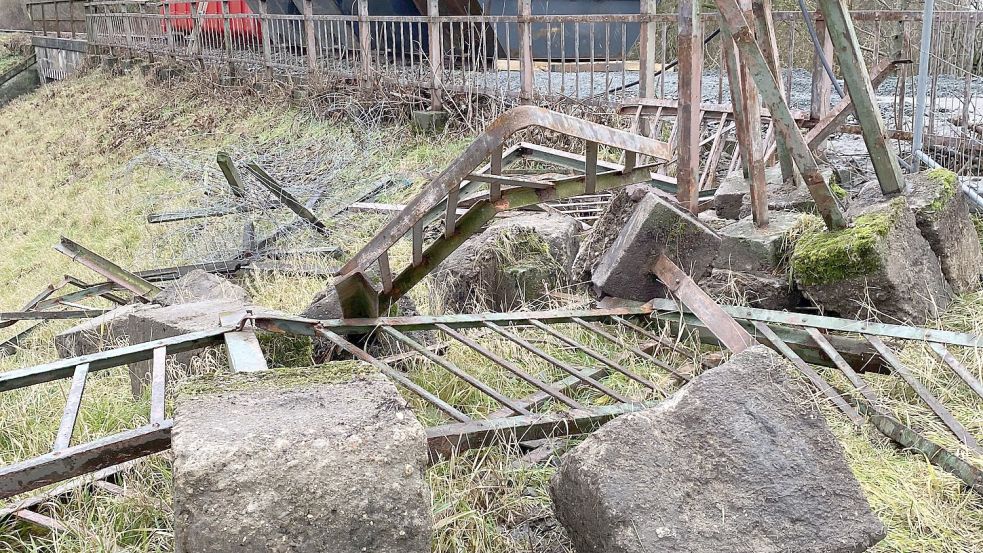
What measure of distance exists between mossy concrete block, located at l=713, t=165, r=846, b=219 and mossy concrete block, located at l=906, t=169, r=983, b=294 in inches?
21.6

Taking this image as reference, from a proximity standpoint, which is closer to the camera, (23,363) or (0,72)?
(23,363)

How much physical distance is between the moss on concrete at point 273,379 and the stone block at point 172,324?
146 centimetres

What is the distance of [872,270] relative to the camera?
13.5 ft

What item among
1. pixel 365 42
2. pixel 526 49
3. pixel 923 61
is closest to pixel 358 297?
pixel 923 61

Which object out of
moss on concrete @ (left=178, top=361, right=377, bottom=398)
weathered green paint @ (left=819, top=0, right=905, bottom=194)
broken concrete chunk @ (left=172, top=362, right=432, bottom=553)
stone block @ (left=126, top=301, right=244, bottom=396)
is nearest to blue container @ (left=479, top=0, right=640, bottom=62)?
weathered green paint @ (left=819, top=0, right=905, bottom=194)

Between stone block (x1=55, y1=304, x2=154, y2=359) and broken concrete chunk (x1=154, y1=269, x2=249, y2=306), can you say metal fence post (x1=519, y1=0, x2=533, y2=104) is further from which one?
stone block (x1=55, y1=304, x2=154, y2=359)

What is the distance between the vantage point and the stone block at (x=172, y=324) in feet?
13.6

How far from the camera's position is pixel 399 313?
15.3ft

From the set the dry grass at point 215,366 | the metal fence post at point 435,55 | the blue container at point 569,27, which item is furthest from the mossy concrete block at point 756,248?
the blue container at point 569,27

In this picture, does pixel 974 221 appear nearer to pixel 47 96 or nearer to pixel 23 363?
pixel 23 363

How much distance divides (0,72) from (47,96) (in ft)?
15.5

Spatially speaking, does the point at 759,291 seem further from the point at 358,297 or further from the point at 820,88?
the point at 820,88

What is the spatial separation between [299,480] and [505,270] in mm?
3437

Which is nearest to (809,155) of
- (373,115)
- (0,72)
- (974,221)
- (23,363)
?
(974,221)
